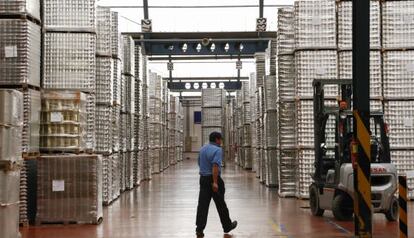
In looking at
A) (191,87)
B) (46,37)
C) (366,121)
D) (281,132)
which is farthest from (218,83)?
(366,121)

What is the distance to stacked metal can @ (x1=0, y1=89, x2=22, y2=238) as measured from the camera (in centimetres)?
764

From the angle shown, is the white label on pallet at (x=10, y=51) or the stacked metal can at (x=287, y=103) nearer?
the white label on pallet at (x=10, y=51)

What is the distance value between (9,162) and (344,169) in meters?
5.06

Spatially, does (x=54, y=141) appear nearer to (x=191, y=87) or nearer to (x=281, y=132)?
(x=281, y=132)

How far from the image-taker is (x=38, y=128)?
10.4 metres

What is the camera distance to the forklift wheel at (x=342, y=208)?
10273 millimetres

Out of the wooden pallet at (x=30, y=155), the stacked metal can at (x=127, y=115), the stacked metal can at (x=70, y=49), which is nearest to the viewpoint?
the wooden pallet at (x=30, y=155)

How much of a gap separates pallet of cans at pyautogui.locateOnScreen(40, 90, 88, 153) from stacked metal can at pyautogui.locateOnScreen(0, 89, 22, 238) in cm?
229

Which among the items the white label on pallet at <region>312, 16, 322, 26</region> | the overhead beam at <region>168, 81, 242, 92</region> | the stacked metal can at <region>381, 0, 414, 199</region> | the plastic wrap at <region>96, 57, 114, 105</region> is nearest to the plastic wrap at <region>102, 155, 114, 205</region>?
the plastic wrap at <region>96, 57, 114, 105</region>

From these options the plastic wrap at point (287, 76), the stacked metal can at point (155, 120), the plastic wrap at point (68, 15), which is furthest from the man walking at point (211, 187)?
the stacked metal can at point (155, 120)

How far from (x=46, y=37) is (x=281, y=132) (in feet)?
19.2

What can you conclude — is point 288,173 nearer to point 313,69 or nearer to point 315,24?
point 313,69

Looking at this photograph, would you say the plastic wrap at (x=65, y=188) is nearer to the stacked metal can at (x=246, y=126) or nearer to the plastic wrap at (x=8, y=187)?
the plastic wrap at (x=8, y=187)

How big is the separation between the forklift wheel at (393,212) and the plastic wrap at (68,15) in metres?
5.77
